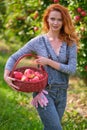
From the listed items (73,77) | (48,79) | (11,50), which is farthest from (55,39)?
(11,50)

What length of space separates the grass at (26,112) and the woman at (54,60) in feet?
4.71

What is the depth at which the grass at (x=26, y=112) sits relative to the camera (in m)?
5.79

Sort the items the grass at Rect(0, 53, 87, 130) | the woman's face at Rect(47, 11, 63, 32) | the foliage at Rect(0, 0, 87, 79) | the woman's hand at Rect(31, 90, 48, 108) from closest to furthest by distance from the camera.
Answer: the woman's hand at Rect(31, 90, 48, 108), the woman's face at Rect(47, 11, 63, 32), the grass at Rect(0, 53, 87, 130), the foliage at Rect(0, 0, 87, 79)

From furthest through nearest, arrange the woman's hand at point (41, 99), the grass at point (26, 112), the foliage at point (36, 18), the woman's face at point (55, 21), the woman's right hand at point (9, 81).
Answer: the foliage at point (36, 18) < the grass at point (26, 112) < the woman's face at point (55, 21) < the woman's hand at point (41, 99) < the woman's right hand at point (9, 81)

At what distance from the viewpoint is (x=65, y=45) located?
430cm

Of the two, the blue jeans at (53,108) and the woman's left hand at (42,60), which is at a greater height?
the woman's left hand at (42,60)

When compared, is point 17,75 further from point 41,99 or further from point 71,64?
point 71,64

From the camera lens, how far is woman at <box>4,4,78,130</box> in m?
4.14

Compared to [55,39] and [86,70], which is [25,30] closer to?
[86,70]

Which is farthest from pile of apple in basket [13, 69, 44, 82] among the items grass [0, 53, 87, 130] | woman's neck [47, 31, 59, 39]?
grass [0, 53, 87, 130]

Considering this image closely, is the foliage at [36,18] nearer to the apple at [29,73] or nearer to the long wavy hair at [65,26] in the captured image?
the long wavy hair at [65,26]

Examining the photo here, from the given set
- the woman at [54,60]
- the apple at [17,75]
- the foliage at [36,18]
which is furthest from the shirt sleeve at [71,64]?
the foliage at [36,18]

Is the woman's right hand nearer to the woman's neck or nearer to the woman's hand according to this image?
the woman's hand

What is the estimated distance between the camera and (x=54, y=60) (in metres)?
4.25
